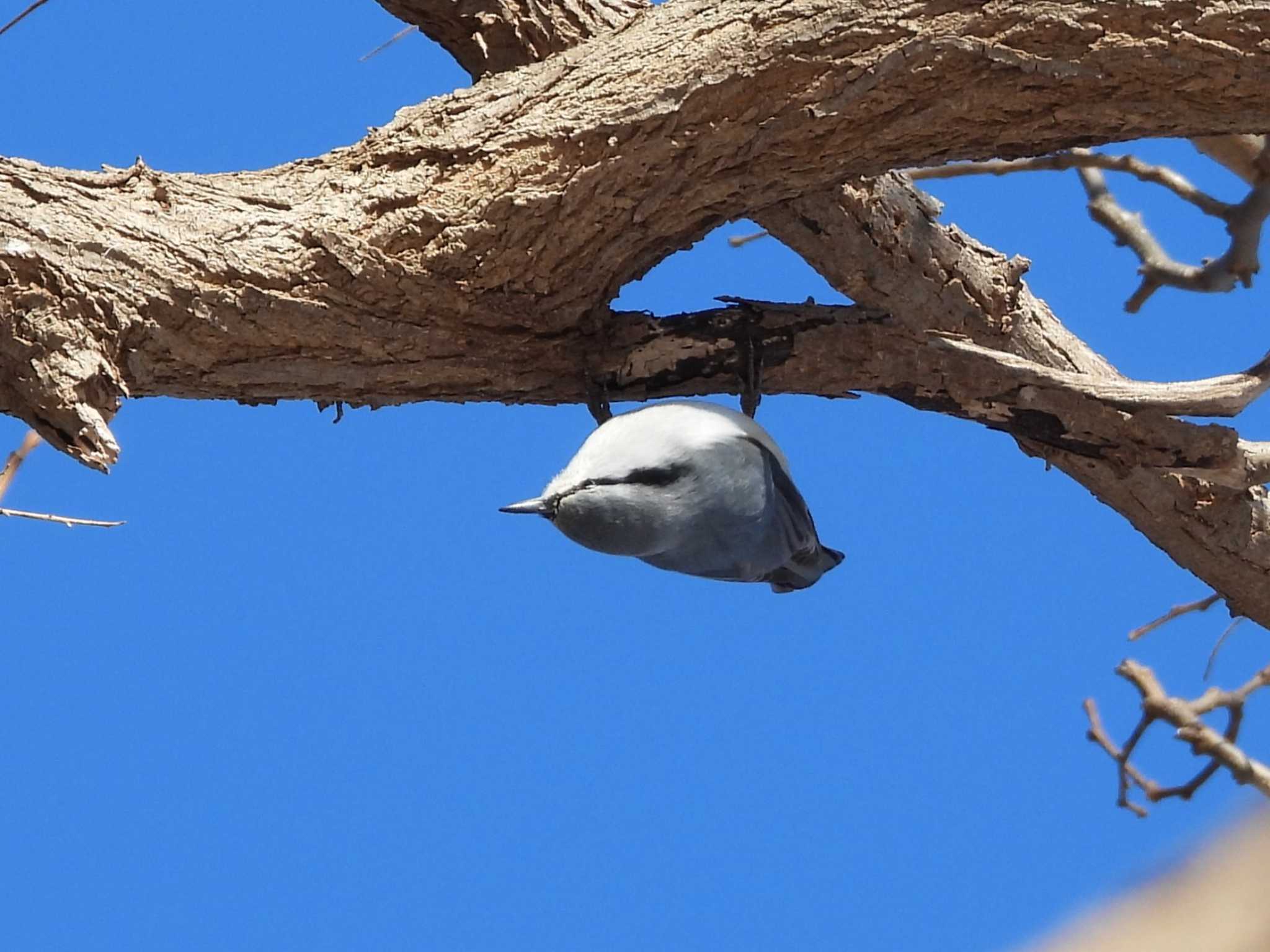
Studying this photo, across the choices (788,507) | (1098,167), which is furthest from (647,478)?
(1098,167)

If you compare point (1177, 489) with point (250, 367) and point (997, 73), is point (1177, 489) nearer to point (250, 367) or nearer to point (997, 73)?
point (997, 73)

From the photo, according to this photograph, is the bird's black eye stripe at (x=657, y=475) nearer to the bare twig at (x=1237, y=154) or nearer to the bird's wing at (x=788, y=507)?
the bird's wing at (x=788, y=507)

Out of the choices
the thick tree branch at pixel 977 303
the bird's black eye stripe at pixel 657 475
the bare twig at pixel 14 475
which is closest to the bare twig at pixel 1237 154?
the thick tree branch at pixel 977 303

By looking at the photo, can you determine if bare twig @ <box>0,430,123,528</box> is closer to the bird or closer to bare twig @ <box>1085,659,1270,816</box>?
the bird

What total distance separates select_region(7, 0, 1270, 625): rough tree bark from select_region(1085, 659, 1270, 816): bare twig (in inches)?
17.4

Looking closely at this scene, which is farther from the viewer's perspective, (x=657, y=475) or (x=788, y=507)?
(x=788, y=507)

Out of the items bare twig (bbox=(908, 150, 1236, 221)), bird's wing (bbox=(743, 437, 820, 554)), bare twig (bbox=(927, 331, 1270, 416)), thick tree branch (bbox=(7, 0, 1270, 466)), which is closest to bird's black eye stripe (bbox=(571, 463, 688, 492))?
bird's wing (bbox=(743, 437, 820, 554))

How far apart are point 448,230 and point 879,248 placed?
55 centimetres

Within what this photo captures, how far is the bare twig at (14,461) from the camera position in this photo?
1.55m

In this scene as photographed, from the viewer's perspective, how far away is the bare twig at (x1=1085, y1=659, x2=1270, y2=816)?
Result: 1.80 m

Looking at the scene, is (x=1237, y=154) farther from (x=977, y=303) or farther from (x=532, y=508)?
(x=532, y=508)

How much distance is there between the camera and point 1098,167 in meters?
2.16

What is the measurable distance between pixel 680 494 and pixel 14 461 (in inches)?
33.0

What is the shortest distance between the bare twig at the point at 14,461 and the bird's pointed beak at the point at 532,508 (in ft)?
2.22
